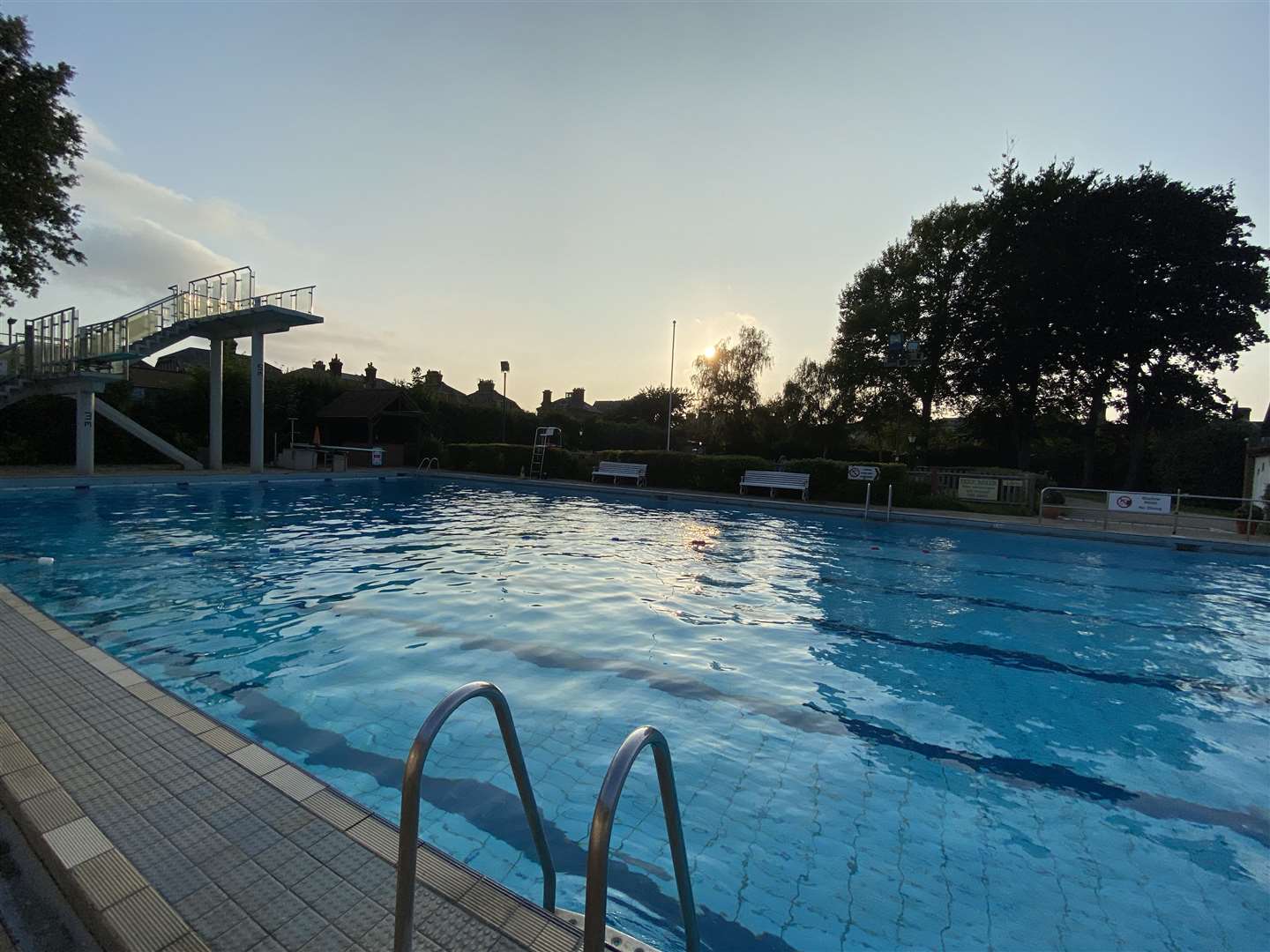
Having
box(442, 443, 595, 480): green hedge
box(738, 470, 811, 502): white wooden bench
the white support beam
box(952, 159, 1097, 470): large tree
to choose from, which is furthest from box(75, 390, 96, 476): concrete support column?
box(952, 159, 1097, 470): large tree

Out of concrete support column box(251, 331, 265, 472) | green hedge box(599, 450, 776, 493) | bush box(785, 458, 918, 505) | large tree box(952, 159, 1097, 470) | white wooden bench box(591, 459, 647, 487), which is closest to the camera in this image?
bush box(785, 458, 918, 505)

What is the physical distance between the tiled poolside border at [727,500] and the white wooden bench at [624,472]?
2.04ft

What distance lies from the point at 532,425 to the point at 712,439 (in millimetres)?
11981

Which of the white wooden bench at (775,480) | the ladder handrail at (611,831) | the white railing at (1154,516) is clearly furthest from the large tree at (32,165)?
the white railing at (1154,516)

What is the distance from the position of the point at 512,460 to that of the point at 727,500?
1027 centimetres

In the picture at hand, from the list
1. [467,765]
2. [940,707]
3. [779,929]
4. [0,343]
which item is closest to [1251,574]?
[940,707]

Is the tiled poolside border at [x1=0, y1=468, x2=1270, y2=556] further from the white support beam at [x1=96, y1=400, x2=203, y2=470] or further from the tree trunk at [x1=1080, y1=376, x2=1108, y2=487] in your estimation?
the tree trunk at [x1=1080, y1=376, x2=1108, y2=487]

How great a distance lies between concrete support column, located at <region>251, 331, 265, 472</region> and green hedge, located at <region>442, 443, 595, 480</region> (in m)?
8.22

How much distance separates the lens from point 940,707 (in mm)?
4988

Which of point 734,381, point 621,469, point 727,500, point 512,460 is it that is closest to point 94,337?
point 512,460

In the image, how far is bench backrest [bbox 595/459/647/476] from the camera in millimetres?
22953

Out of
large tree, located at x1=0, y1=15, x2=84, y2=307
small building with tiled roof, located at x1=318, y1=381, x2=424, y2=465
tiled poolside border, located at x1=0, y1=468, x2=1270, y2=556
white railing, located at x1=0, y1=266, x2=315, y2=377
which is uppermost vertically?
large tree, located at x1=0, y1=15, x2=84, y2=307

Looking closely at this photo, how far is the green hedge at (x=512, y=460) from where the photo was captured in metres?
25.0

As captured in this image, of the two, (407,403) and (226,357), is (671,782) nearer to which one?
(407,403)
